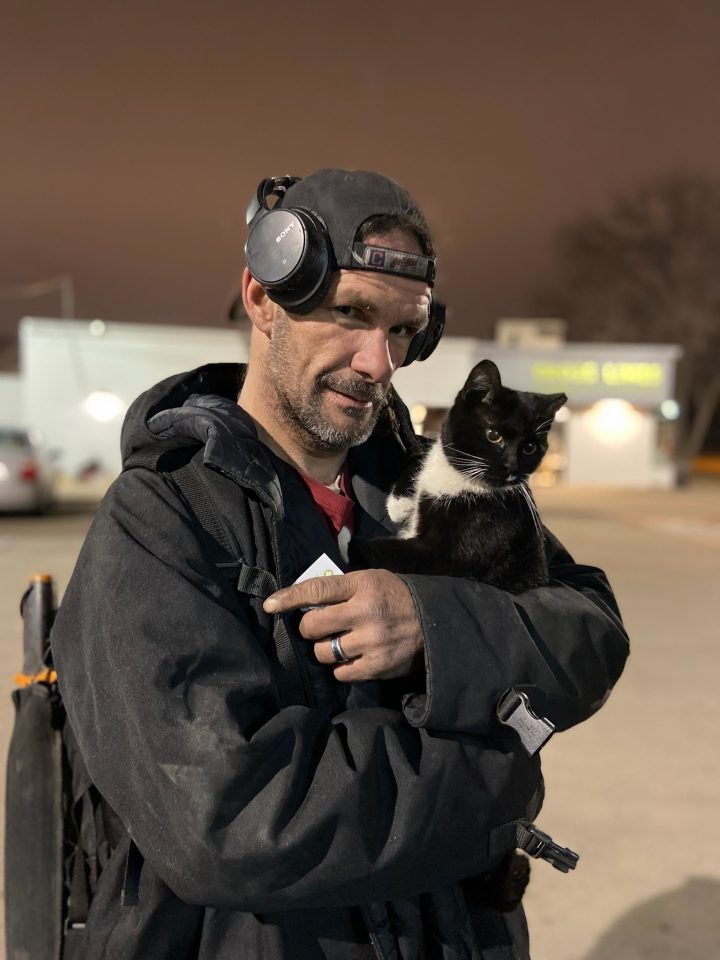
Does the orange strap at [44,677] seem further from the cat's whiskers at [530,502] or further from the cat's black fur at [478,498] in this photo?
the cat's whiskers at [530,502]

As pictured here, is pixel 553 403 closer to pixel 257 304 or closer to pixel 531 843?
pixel 257 304

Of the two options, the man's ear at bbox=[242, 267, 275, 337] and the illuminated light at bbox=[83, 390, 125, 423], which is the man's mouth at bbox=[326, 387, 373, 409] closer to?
the man's ear at bbox=[242, 267, 275, 337]

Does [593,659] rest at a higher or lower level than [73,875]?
higher

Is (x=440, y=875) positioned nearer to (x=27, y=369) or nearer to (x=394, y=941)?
(x=394, y=941)

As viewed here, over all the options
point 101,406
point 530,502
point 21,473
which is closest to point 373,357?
point 530,502

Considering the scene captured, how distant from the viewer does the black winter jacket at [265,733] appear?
3.84ft

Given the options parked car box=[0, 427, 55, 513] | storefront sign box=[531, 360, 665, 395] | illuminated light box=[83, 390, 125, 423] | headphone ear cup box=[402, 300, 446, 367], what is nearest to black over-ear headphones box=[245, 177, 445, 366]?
headphone ear cup box=[402, 300, 446, 367]

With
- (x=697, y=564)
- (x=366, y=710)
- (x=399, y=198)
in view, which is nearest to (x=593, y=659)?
(x=366, y=710)

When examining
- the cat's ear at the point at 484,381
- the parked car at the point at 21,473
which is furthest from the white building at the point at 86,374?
the cat's ear at the point at 484,381

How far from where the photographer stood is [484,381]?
1956mm

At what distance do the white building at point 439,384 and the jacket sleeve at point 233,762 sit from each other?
17888 millimetres

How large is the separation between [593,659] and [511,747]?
28 cm

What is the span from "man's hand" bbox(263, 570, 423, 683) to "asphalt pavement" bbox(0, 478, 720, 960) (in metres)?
2.34

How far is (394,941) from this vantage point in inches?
53.7
